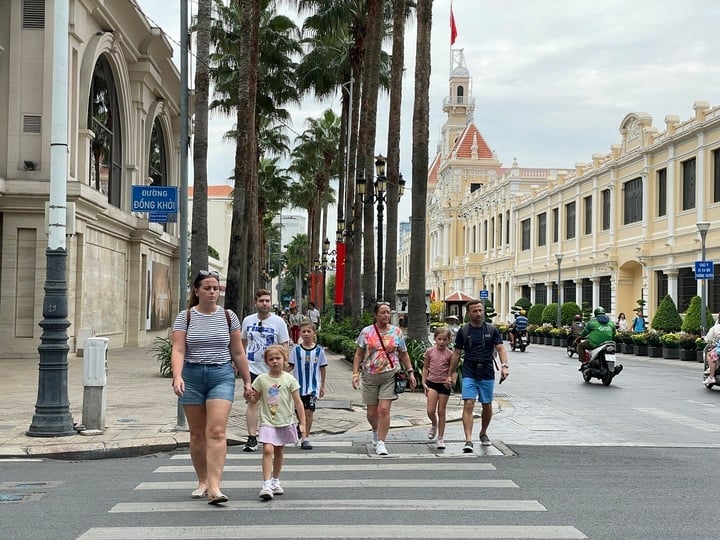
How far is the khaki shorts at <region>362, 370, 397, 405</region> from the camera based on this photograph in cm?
1028

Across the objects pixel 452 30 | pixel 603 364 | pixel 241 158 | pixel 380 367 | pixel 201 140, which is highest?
pixel 452 30

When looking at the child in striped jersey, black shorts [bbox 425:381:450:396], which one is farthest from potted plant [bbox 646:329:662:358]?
the child in striped jersey

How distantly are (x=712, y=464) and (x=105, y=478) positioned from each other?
6459 millimetres

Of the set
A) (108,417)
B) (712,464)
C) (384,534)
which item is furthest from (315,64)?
(384,534)

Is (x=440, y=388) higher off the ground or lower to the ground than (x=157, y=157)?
lower

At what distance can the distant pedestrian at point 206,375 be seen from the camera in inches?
282

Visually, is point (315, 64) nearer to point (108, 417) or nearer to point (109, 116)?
point (109, 116)

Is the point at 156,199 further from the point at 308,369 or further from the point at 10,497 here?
the point at 10,497

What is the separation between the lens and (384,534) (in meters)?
6.25

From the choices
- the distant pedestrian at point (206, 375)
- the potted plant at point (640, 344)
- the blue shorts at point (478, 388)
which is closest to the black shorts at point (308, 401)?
the blue shorts at point (478, 388)

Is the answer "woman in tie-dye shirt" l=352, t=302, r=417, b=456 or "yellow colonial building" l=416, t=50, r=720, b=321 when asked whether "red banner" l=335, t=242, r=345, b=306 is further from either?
"woman in tie-dye shirt" l=352, t=302, r=417, b=456

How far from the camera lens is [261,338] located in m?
10.3

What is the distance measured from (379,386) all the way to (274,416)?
2845 millimetres

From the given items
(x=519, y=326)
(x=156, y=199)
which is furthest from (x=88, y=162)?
(x=519, y=326)
